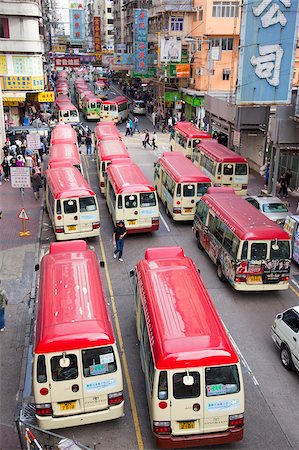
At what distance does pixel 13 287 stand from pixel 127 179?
6766 millimetres

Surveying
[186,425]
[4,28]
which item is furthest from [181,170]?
[4,28]

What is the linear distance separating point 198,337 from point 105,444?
8.74ft

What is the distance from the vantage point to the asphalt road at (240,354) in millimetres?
9156

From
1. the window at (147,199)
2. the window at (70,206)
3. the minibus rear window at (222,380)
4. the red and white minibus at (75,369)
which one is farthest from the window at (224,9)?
the minibus rear window at (222,380)

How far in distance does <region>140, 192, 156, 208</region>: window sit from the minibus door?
11.2m

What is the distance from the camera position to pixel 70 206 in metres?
18.1

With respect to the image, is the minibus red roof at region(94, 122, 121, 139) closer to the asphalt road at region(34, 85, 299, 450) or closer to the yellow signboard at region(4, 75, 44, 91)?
the yellow signboard at region(4, 75, 44, 91)

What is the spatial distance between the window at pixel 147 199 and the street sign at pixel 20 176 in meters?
4.77

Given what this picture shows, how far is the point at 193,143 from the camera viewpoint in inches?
1261

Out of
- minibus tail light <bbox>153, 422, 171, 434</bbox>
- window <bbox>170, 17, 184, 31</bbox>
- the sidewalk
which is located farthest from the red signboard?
minibus tail light <bbox>153, 422, 171, 434</bbox>

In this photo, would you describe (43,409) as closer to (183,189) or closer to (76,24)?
(183,189)

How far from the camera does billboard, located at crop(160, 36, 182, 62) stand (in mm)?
44562

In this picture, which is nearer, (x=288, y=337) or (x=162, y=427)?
(x=162, y=427)

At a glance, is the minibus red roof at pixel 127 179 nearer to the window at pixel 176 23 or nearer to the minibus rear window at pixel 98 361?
the minibus rear window at pixel 98 361
